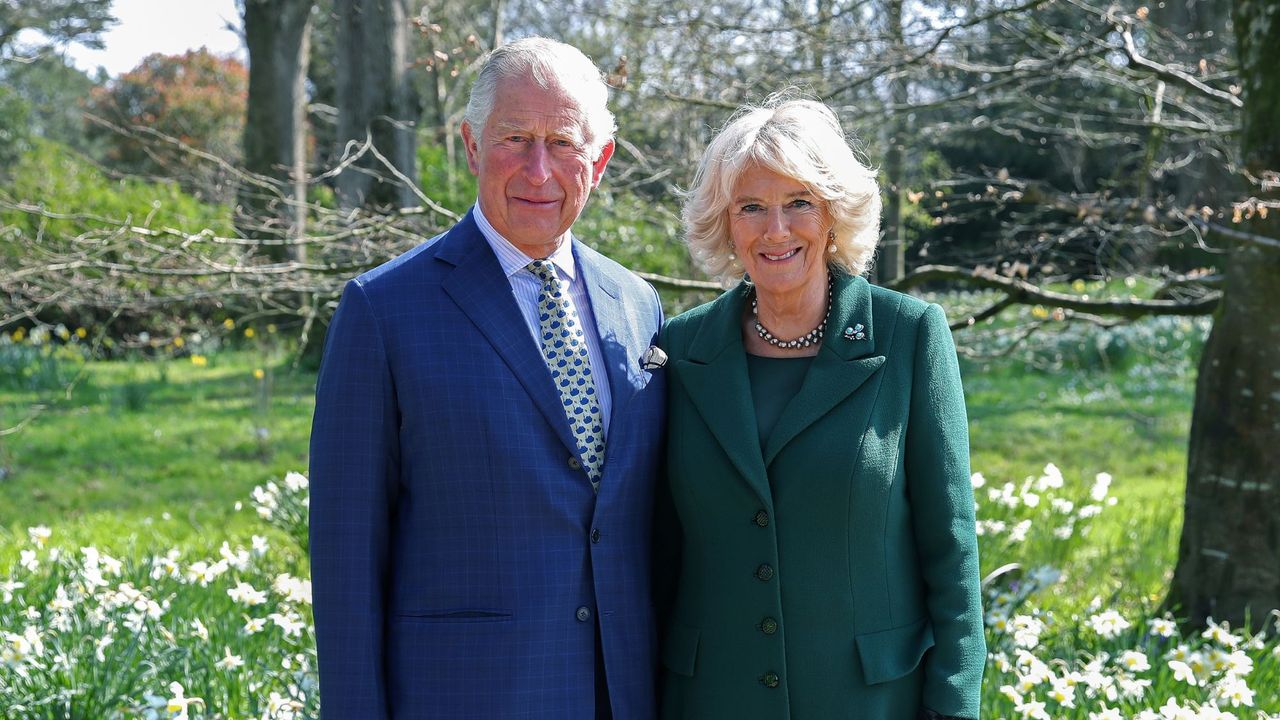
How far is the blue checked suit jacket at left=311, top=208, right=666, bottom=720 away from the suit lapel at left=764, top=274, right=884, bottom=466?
13.6 inches

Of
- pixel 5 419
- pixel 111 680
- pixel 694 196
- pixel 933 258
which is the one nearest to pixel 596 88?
pixel 694 196

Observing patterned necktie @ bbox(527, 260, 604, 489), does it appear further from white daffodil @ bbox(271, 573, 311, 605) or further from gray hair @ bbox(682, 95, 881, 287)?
white daffodil @ bbox(271, 573, 311, 605)

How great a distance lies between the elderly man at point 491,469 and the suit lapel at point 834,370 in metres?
0.29

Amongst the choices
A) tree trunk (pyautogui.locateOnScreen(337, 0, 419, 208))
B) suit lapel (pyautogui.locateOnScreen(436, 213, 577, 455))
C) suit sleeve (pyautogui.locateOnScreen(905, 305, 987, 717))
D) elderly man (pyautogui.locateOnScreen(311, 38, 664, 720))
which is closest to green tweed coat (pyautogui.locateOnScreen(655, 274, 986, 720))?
suit sleeve (pyautogui.locateOnScreen(905, 305, 987, 717))

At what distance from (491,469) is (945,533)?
2.77ft

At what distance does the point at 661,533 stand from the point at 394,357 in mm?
693

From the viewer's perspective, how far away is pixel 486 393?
2062mm

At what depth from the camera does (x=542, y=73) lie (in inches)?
84.0

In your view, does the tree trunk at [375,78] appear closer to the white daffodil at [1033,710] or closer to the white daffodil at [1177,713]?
the white daffodil at [1033,710]

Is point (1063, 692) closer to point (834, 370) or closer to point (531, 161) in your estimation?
point (834, 370)

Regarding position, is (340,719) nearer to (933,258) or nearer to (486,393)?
(486,393)

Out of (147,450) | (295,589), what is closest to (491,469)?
(295,589)

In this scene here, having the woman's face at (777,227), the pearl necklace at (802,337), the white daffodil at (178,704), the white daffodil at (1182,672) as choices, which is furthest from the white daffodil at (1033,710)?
the white daffodil at (178,704)

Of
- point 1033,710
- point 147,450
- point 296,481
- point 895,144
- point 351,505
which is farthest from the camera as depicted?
point 147,450
